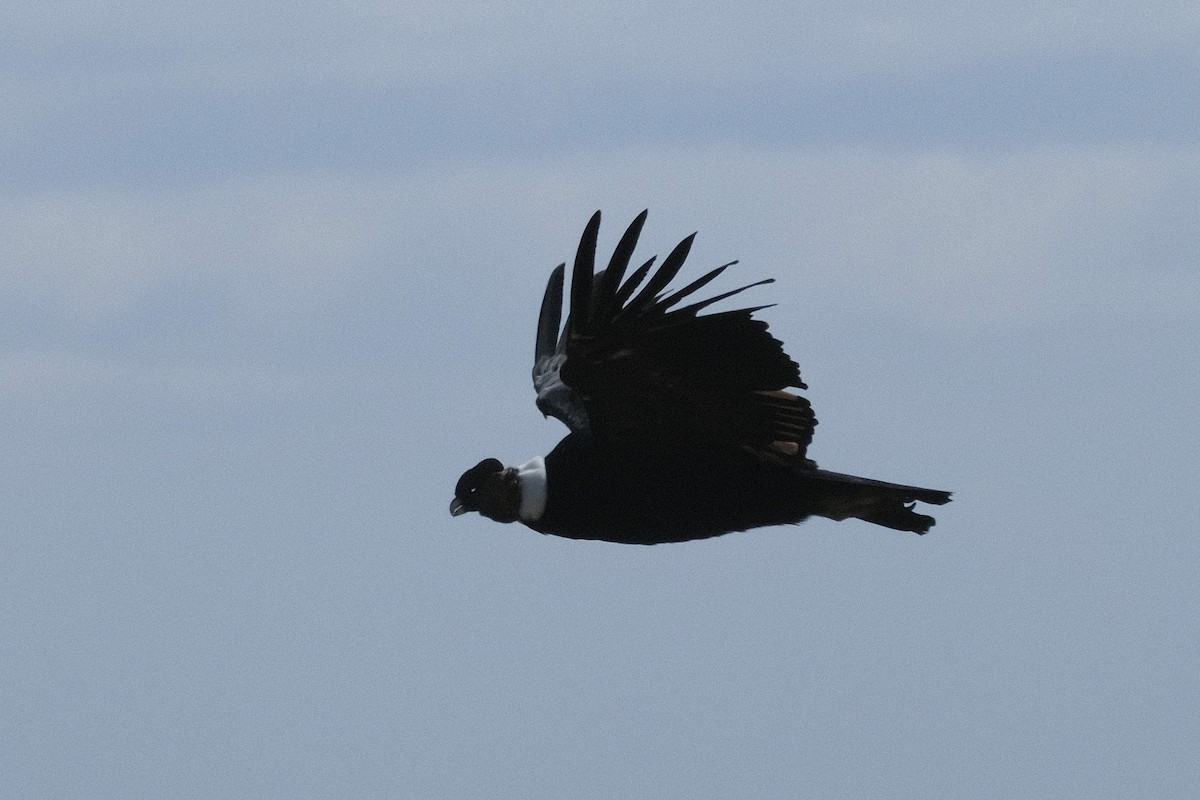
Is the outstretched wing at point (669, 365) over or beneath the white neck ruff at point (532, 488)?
over

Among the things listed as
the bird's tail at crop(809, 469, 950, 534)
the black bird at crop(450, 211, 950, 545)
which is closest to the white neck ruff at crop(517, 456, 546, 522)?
the black bird at crop(450, 211, 950, 545)

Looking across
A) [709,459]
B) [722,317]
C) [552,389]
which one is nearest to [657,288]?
[722,317]

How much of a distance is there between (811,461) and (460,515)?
6.92ft

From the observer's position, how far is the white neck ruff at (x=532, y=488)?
51.0 feet

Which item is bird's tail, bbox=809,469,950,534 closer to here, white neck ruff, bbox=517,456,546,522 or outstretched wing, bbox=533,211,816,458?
outstretched wing, bbox=533,211,816,458

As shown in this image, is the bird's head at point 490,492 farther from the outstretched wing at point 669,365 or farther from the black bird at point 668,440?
the outstretched wing at point 669,365

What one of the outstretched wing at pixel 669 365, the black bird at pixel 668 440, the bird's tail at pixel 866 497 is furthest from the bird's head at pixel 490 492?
the bird's tail at pixel 866 497

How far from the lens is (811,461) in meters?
15.4

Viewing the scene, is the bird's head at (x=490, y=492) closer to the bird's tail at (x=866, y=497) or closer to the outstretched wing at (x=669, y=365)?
the outstretched wing at (x=669, y=365)

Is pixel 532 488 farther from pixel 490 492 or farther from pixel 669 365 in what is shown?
pixel 669 365

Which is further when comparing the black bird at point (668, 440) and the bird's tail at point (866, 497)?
the bird's tail at point (866, 497)

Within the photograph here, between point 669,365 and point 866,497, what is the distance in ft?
5.45

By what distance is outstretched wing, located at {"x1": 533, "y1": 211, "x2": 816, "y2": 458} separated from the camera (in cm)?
Answer: 1424

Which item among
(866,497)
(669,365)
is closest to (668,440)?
(669,365)
